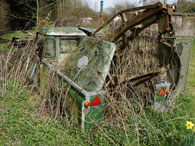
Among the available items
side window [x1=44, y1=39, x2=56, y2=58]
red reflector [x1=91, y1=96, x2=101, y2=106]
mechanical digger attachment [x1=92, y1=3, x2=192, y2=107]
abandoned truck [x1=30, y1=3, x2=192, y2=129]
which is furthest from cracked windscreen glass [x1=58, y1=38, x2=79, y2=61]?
red reflector [x1=91, y1=96, x2=101, y2=106]

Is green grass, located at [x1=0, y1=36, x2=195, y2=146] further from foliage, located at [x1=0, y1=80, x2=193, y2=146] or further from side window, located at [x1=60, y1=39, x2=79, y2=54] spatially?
side window, located at [x1=60, y1=39, x2=79, y2=54]

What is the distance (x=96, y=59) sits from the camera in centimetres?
357

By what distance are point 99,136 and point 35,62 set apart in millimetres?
2964

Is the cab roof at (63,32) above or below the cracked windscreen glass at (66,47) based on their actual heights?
→ above

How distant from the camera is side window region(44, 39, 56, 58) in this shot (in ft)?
15.0

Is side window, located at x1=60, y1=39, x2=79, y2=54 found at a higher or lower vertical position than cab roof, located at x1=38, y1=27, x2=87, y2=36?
lower

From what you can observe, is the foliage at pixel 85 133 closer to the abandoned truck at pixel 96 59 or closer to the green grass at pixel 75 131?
the green grass at pixel 75 131

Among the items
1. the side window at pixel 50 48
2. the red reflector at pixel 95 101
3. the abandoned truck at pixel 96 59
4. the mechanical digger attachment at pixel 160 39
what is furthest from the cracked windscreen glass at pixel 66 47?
the red reflector at pixel 95 101

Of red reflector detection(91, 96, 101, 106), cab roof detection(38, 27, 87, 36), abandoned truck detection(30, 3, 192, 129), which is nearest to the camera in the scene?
abandoned truck detection(30, 3, 192, 129)

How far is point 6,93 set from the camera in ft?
15.5

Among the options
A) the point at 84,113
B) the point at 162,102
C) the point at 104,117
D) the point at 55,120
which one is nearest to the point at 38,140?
the point at 55,120

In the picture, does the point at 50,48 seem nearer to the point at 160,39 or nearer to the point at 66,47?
the point at 66,47

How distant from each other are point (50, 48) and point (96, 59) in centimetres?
160

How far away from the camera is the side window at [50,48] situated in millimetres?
4586
